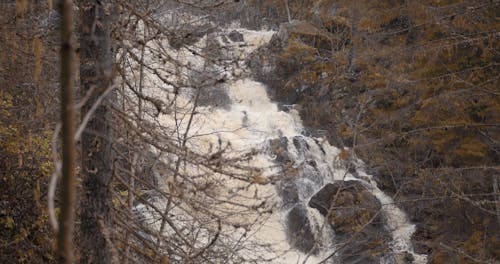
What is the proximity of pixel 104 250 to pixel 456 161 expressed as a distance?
9.64m

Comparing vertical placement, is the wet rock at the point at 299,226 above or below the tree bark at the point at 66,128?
below

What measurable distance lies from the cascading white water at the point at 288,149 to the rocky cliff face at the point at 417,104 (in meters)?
Answer: 0.46

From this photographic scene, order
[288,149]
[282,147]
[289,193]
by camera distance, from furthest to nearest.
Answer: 1. [288,149]
2. [282,147]
3. [289,193]

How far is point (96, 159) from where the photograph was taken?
135 inches

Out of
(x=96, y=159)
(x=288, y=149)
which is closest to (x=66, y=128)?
(x=96, y=159)

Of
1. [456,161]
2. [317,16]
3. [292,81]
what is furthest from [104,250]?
[317,16]

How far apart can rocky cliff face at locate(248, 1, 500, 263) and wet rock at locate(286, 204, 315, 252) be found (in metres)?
2.02

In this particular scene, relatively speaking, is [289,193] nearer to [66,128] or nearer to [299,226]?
[299,226]

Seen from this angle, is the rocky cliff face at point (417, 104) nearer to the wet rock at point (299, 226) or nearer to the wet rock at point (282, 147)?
the wet rock at point (282, 147)

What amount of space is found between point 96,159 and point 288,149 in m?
11.0

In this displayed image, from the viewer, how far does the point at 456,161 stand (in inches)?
439

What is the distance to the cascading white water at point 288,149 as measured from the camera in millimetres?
11148

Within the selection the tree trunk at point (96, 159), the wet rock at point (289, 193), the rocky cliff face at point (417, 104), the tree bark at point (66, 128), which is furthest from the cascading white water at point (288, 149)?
the tree bark at point (66, 128)

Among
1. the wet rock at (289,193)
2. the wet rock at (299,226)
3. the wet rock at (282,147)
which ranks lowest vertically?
the wet rock at (299,226)
